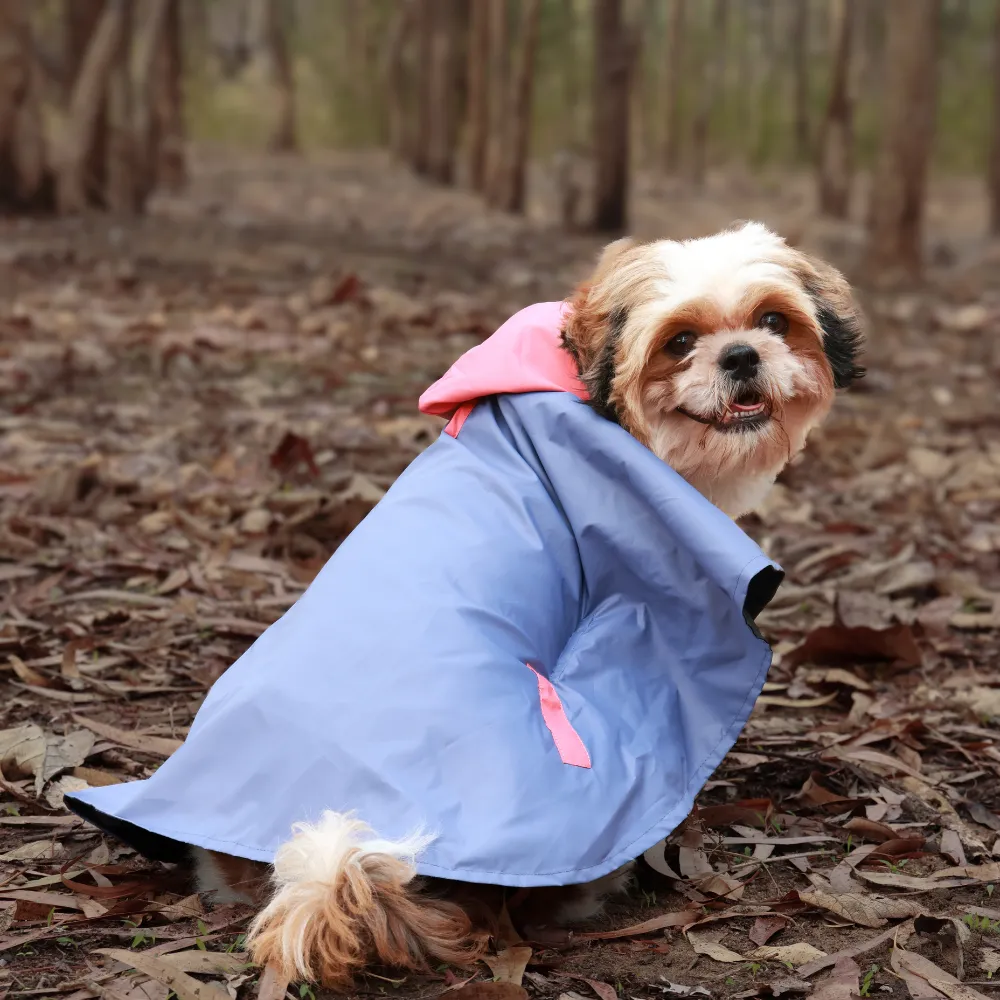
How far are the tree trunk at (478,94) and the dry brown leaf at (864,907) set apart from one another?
19.5m

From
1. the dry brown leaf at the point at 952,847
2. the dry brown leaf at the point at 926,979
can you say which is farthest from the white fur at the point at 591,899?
the dry brown leaf at the point at 952,847

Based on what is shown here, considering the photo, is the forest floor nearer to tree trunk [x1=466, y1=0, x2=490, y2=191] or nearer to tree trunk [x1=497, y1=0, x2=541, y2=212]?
tree trunk [x1=497, y1=0, x2=541, y2=212]

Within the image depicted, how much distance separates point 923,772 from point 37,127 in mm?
12634

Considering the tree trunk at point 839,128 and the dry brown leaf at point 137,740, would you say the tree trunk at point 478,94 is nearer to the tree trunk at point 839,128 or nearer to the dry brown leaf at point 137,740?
the tree trunk at point 839,128

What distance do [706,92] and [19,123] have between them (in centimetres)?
2273

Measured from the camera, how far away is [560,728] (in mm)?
2721

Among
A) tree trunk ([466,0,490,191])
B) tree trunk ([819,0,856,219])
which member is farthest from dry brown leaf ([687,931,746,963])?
tree trunk ([466,0,490,191])

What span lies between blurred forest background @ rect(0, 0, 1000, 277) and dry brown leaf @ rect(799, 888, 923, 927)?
10.8 metres

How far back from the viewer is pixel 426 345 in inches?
355

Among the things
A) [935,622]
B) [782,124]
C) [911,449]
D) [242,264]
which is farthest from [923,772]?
[782,124]

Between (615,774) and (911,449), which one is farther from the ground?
(615,774)

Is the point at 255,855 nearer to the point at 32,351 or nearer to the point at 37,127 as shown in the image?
the point at 32,351

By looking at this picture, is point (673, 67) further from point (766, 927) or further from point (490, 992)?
point (490, 992)

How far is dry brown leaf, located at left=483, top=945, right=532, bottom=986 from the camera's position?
A: 2520 millimetres
